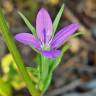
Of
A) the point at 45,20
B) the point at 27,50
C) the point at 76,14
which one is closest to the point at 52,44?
the point at 45,20

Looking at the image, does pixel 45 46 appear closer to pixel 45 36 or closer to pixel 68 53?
pixel 45 36

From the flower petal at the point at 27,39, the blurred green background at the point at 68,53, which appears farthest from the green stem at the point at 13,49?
the blurred green background at the point at 68,53

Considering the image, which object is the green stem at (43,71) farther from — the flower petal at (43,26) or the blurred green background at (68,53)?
the blurred green background at (68,53)

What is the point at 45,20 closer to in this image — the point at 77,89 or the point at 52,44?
the point at 52,44

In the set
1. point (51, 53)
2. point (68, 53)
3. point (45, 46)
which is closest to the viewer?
point (51, 53)

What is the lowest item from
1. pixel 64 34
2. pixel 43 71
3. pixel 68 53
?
pixel 68 53

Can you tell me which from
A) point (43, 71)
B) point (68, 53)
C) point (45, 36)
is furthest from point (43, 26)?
point (68, 53)

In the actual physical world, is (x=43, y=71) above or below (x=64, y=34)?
below

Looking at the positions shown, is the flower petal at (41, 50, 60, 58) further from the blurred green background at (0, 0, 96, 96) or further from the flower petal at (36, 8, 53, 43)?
the blurred green background at (0, 0, 96, 96)
